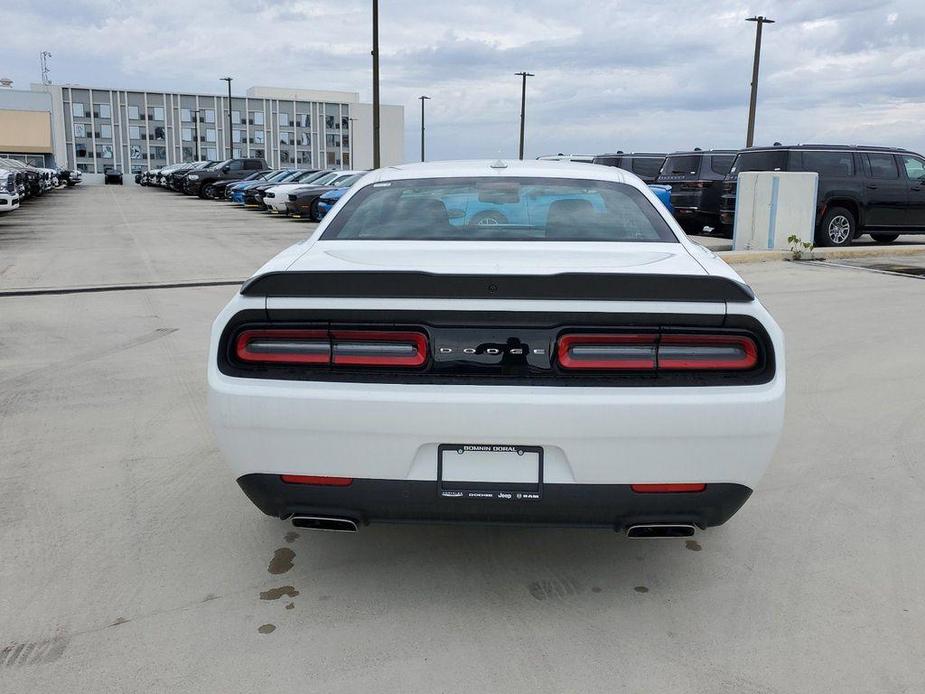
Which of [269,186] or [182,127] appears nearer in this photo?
[269,186]

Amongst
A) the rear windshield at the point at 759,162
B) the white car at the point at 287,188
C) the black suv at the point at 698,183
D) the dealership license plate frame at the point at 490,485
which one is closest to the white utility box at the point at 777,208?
the rear windshield at the point at 759,162

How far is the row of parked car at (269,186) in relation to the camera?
2361cm

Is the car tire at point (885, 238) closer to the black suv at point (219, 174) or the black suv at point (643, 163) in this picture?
the black suv at point (643, 163)

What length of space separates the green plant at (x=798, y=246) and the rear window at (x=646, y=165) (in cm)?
802

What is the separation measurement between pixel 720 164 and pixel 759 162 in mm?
2230

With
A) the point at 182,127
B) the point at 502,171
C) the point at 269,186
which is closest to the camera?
the point at 502,171

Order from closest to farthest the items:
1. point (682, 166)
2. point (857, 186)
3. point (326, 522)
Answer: point (326, 522) < point (857, 186) < point (682, 166)

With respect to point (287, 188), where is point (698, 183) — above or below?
above

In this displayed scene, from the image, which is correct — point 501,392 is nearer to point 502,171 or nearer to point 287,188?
point 502,171

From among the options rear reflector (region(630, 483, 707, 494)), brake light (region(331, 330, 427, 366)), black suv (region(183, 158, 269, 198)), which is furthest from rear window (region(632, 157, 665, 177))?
black suv (region(183, 158, 269, 198))

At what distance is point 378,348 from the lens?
9.30ft

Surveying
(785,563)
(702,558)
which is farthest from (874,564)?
(702,558)

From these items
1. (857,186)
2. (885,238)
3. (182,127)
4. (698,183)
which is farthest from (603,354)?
(182,127)

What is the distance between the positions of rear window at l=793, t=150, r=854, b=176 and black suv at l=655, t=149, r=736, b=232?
206 cm
